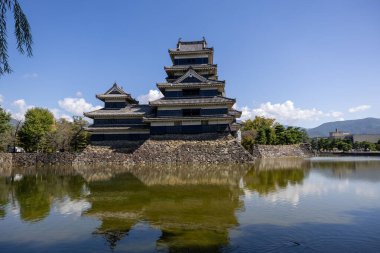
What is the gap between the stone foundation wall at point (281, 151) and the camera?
161 ft

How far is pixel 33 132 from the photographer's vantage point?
46781mm

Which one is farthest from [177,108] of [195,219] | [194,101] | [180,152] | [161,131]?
[195,219]

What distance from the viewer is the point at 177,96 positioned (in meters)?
36.3

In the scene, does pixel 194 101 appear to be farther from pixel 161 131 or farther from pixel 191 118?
pixel 161 131

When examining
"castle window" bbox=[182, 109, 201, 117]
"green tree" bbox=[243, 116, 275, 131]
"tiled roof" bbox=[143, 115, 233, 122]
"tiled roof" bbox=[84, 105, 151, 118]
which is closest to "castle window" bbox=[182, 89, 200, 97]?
"castle window" bbox=[182, 109, 201, 117]

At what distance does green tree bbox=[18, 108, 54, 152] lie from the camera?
46750 millimetres

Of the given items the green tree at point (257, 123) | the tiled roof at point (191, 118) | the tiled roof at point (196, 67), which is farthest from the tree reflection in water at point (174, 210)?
the green tree at point (257, 123)

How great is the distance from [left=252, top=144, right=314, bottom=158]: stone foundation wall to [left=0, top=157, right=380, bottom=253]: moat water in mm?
32624

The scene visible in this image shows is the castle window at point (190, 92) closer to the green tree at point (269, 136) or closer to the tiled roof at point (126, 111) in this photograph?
the tiled roof at point (126, 111)

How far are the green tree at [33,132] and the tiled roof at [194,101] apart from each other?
2138 cm

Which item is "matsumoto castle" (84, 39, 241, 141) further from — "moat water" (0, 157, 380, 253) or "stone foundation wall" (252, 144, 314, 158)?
"moat water" (0, 157, 380, 253)

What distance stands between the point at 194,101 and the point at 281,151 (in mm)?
24880

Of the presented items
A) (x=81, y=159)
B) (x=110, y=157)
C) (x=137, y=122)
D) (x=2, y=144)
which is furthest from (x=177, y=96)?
(x=2, y=144)

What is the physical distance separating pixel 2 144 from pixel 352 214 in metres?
43.3
